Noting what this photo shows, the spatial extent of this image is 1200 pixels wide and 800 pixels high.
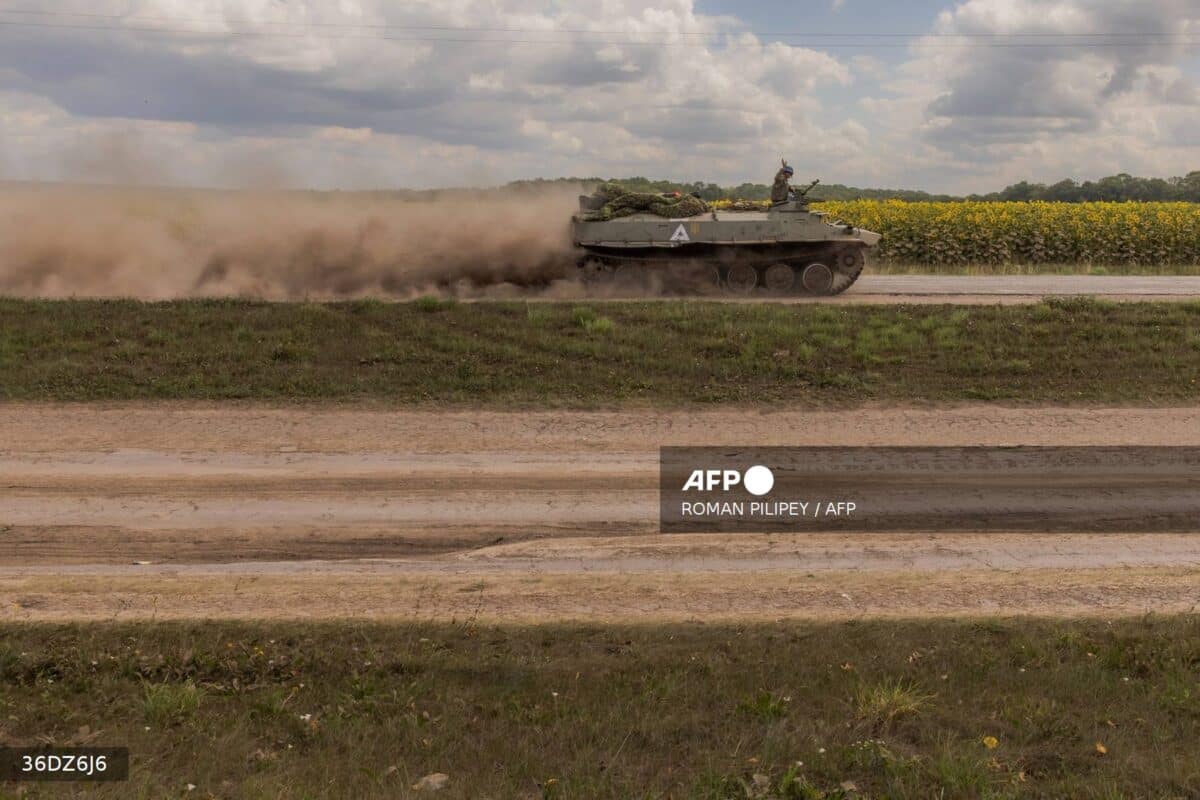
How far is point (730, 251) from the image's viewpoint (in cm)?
2278

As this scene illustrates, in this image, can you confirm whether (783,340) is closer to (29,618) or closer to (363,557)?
(363,557)

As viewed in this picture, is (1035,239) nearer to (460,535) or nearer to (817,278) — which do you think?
(817,278)

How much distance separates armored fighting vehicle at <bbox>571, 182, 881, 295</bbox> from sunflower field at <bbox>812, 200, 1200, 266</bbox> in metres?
11.1

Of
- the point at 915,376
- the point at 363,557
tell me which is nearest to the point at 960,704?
the point at 363,557

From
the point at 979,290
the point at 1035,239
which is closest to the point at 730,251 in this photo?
the point at 979,290

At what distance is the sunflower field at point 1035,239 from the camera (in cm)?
3278

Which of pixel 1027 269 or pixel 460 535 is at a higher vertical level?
pixel 1027 269

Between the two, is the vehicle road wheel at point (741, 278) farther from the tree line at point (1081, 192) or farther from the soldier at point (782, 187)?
the tree line at point (1081, 192)

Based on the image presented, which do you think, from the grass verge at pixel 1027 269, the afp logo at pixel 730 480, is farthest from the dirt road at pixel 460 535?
the grass verge at pixel 1027 269

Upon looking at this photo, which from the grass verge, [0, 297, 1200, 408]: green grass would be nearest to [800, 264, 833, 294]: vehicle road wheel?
[0, 297, 1200, 408]: green grass

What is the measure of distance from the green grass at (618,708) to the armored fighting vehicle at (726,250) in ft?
54.0

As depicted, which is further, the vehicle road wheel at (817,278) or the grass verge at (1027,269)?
the grass verge at (1027,269)

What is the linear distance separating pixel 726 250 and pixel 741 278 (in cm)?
67

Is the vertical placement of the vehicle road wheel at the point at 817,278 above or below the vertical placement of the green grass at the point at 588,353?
above
